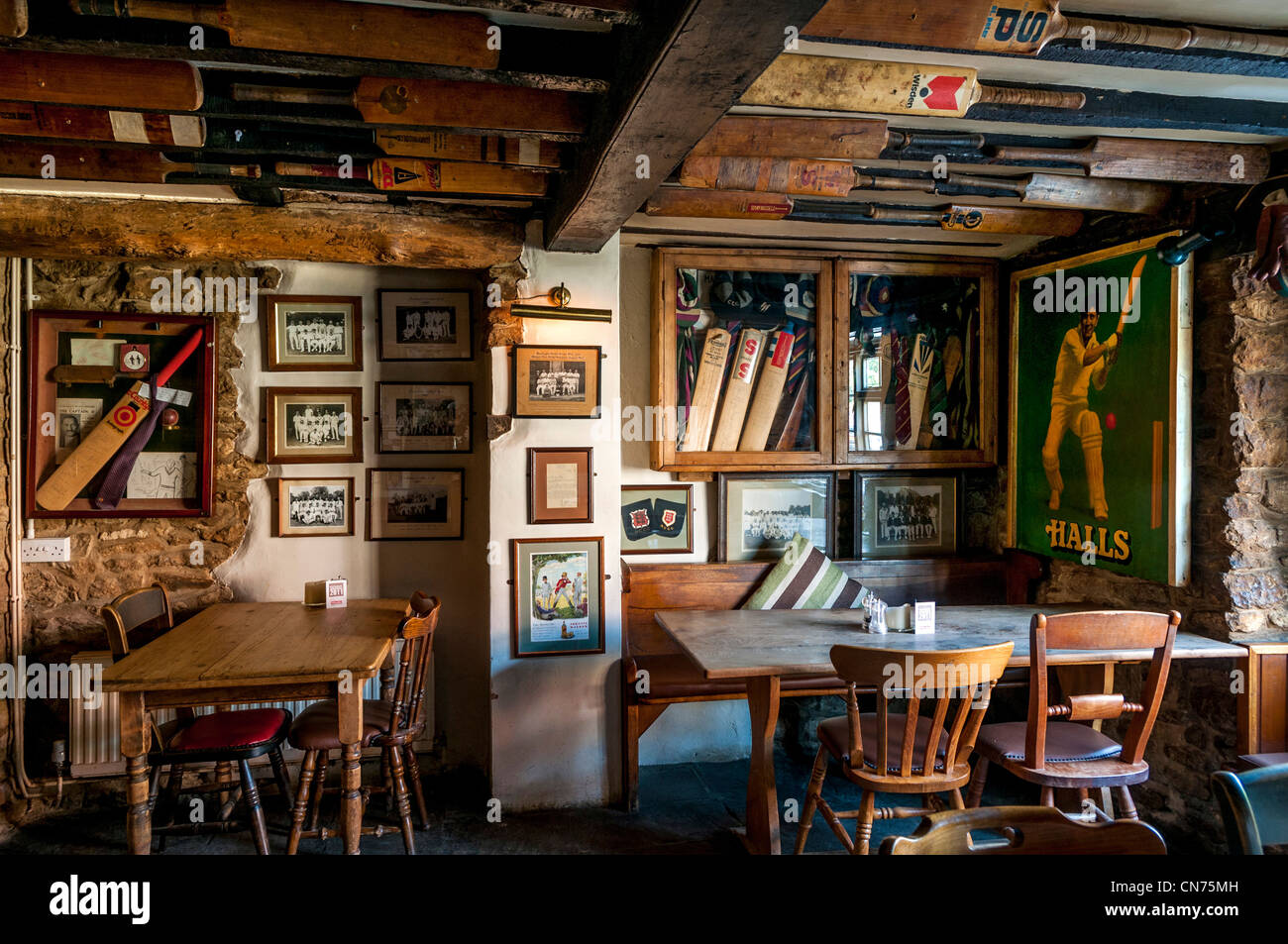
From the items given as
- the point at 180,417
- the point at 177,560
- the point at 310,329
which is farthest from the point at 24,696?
the point at 310,329

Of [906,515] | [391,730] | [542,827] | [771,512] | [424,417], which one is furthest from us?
[906,515]

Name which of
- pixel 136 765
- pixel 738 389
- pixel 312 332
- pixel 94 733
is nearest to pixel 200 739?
pixel 136 765

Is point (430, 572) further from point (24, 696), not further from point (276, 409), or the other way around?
point (24, 696)

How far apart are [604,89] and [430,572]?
2.69 m

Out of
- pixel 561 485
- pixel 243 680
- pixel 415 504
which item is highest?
pixel 561 485

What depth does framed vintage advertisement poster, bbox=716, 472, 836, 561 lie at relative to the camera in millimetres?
4379

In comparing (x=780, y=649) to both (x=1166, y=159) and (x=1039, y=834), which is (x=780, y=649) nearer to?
(x=1039, y=834)

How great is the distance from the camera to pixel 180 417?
387cm

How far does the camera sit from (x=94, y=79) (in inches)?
84.0

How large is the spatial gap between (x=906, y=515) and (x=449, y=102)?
333 centimetres

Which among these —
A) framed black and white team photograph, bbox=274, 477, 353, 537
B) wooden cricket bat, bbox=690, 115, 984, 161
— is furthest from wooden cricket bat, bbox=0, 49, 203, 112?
framed black and white team photograph, bbox=274, 477, 353, 537

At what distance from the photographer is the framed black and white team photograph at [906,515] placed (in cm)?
448

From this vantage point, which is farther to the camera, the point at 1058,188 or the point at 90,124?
the point at 1058,188
